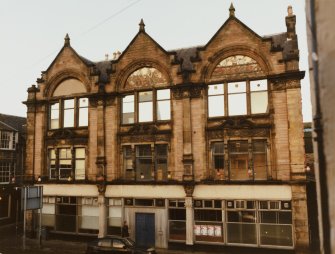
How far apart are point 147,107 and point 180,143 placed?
3.79 metres

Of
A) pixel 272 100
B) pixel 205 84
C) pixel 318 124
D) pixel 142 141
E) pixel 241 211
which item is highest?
pixel 205 84

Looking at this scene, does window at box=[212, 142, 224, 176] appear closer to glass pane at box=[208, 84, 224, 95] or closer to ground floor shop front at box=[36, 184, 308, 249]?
ground floor shop front at box=[36, 184, 308, 249]

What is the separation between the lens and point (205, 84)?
23.7 metres

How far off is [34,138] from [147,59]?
38.8 ft

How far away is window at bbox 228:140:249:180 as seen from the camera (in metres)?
22.5

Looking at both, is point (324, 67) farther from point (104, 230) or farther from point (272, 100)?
point (104, 230)

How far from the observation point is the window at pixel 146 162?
966 inches

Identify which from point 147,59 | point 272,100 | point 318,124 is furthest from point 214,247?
point 318,124

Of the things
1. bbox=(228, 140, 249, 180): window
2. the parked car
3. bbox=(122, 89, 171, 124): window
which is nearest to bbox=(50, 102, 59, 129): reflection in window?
bbox=(122, 89, 171, 124): window

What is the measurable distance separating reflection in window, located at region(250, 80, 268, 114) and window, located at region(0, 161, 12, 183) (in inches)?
1073

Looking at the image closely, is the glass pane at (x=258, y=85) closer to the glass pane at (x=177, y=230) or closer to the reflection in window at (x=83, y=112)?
the glass pane at (x=177, y=230)

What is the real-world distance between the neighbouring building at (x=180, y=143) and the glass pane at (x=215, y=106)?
7 cm

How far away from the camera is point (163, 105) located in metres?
24.9

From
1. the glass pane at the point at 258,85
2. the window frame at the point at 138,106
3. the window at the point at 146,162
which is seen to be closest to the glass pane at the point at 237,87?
the glass pane at the point at 258,85
